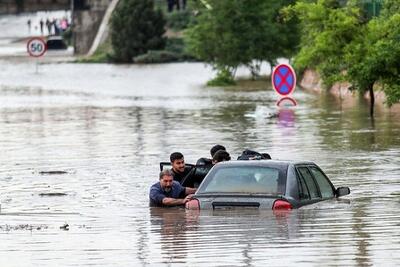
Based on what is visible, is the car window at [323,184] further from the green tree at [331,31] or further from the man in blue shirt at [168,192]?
the green tree at [331,31]

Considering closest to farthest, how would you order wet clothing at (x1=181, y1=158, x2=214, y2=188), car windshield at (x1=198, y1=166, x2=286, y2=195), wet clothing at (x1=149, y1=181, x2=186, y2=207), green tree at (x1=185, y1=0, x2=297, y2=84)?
car windshield at (x1=198, y1=166, x2=286, y2=195) < wet clothing at (x1=149, y1=181, x2=186, y2=207) < wet clothing at (x1=181, y1=158, x2=214, y2=188) < green tree at (x1=185, y1=0, x2=297, y2=84)

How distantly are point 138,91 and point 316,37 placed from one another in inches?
959

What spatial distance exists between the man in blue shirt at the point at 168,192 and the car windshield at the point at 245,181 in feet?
4.44

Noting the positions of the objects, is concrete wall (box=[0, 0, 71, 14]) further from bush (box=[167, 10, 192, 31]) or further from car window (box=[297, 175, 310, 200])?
car window (box=[297, 175, 310, 200])

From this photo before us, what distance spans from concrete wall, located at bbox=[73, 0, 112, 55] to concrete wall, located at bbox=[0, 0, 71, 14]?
261 inches

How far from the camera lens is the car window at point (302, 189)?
62.4ft

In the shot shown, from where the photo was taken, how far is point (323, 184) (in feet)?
66.6

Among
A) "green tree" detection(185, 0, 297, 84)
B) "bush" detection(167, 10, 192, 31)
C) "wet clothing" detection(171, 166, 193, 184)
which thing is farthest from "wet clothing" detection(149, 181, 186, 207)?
"bush" detection(167, 10, 192, 31)

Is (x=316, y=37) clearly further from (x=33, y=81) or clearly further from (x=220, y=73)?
(x=33, y=81)

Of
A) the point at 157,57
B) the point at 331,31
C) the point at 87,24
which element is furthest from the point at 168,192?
the point at 87,24

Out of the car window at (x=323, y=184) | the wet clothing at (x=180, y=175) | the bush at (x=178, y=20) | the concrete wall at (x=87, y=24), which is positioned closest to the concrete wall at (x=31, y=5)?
the concrete wall at (x=87, y=24)

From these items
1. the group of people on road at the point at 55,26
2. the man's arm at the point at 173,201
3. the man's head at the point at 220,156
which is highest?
the group of people on road at the point at 55,26

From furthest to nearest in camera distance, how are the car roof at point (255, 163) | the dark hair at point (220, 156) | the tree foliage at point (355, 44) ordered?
the tree foliage at point (355, 44) → the dark hair at point (220, 156) → the car roof at point (255, 163)

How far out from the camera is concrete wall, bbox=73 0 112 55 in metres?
129
